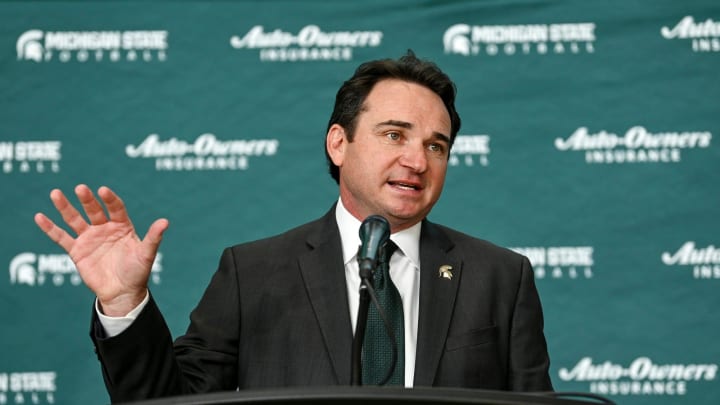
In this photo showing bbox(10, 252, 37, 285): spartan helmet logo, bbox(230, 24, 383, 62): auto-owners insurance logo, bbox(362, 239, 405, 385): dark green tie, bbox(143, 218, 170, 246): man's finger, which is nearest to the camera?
bbox(143, 218, 170, 246): man's finger

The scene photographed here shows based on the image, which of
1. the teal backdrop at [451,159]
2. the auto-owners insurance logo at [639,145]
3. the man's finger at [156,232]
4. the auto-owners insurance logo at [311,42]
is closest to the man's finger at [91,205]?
the man's finger at [156,232]

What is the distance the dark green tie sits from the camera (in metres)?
1.92

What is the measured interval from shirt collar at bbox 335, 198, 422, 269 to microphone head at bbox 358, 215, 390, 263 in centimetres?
59

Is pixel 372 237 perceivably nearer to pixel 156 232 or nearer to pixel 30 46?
pixel 156 232

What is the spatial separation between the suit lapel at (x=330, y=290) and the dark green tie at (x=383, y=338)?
0.15 feet

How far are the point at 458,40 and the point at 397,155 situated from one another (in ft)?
4.59

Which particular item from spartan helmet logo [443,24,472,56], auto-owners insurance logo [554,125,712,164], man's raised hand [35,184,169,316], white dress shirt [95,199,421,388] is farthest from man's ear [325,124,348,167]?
auto-owners insurance logo [554,125,712,164]

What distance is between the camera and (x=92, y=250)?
5.59 ft

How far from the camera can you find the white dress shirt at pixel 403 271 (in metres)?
2.02

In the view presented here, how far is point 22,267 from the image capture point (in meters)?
3.28

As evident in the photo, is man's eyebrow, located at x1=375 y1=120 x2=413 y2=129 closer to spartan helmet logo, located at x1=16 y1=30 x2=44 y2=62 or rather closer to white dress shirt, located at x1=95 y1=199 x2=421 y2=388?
white dress shirt, located at x1=95 y1=199 x2=421 y2=388

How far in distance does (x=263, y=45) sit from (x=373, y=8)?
414 millimetres

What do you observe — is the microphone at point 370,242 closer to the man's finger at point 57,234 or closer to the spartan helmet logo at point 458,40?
the man's finger at point 57,234

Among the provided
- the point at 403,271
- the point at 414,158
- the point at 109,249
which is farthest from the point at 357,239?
the point at 109,249
